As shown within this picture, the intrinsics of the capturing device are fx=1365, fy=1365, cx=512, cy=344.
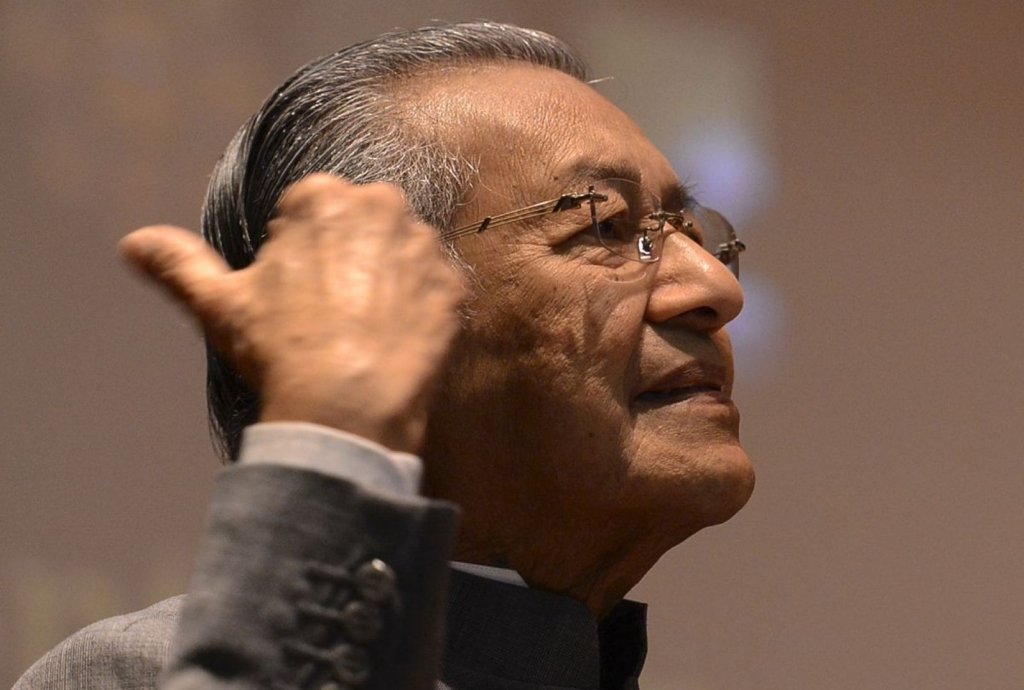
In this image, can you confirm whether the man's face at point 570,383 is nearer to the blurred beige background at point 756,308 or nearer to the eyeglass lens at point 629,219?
the eyeglass lens at point 629,219

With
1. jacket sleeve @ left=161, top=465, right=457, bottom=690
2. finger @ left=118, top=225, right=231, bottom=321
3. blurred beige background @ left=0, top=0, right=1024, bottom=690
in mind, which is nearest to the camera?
jacket sleeve @ left=161, top=465, right=457, bottom=690

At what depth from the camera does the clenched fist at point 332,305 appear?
789 mm

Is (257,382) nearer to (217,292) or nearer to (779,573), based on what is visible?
(217,292)

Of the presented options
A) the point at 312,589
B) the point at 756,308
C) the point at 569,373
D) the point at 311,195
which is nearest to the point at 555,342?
the point at 569,373

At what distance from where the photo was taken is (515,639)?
120cm

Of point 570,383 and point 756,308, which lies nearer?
point 570,383

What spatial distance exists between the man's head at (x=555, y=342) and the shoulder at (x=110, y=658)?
0.27 metres

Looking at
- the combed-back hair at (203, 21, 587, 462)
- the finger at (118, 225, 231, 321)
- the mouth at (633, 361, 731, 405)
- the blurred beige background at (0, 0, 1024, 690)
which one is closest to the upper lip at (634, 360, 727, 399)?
the mouth at (633, 361, 731, 405)

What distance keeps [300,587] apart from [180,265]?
0.24 metres

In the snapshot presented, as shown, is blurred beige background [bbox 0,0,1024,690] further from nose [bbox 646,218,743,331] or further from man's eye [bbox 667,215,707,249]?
nose [bbox 646,218,743,331]

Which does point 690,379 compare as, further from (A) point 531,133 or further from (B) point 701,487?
(A) point 531,133

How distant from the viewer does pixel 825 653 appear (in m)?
2.10

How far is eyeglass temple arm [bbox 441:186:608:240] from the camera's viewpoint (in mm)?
1307

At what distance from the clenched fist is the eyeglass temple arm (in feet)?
1.34
